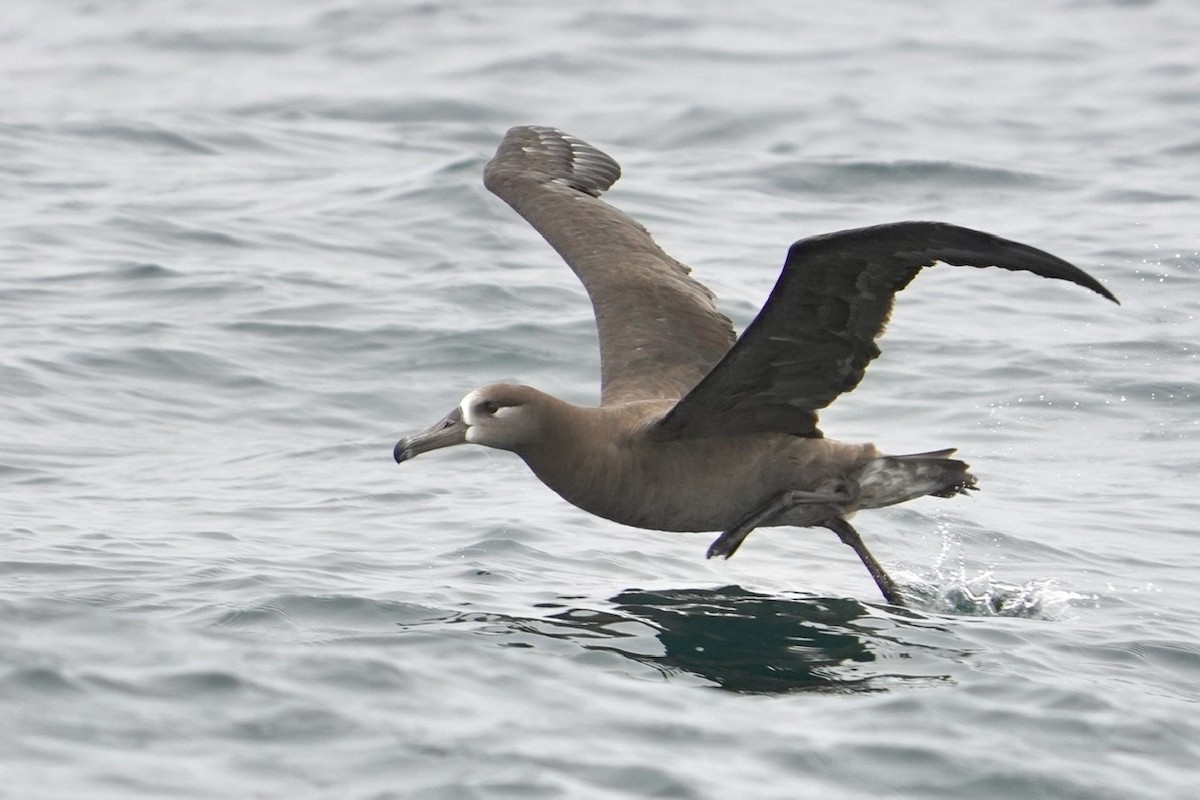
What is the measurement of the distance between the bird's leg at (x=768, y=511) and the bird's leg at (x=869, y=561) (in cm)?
23

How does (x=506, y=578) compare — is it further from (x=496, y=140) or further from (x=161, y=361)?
(x=496, y=140)

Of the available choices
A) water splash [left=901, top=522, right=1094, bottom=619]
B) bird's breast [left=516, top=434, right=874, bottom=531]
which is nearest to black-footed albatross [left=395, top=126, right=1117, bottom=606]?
bird's breast [left=516, top=434, right=874, bottom=531]

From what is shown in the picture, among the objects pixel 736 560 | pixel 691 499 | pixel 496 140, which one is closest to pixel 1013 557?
pixel 736 560

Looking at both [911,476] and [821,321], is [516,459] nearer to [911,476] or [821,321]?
[911,476]

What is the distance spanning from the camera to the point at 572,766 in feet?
19.2

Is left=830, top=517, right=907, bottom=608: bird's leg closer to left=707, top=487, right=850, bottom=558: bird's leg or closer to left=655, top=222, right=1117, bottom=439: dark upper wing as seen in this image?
left=707, top=487, right=850, bottom=558: bird's leg

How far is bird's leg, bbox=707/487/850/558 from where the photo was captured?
26.8 feet

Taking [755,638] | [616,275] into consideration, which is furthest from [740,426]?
[616,275]

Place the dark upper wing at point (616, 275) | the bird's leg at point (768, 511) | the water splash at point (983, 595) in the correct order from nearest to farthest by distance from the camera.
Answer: the water splash at point (983, 595) < the bird's leg at point (768, 511) < the dark upper wing at point (616, 275)

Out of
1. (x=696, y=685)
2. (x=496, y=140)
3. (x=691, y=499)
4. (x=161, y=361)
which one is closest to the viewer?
(x=696, y=685)

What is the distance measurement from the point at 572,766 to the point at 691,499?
235cm

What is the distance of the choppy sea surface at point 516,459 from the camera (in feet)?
20.3

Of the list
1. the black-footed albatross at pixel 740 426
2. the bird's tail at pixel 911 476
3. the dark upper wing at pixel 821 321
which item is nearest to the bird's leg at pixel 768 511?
the black-footed albatross at pixel 740 426

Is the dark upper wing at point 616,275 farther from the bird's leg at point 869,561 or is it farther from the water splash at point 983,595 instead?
the water splash at point 983,595
